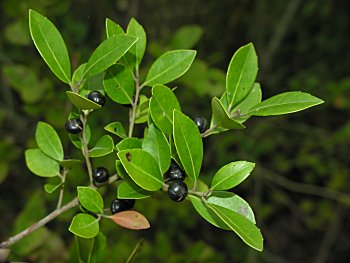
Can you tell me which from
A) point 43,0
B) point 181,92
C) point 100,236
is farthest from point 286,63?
point 100,236

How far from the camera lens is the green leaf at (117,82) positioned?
800mm

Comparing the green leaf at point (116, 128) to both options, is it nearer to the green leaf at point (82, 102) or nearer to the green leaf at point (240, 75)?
the green leaf at point (82, 102)

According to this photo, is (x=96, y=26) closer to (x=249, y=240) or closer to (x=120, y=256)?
(x=120, y=256)

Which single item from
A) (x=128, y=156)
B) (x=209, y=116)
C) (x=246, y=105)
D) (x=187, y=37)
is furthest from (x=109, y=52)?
(x=209, y=116)

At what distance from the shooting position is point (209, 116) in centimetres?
286

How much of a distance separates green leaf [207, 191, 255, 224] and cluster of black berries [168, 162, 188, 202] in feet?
0.17

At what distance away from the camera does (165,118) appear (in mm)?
750

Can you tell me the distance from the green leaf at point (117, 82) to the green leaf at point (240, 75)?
17 centimetres

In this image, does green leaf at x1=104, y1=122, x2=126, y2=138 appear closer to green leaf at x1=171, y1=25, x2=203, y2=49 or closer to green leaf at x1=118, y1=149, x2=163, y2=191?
green leaf at x1=118, y1=149, x2=163, y2=191

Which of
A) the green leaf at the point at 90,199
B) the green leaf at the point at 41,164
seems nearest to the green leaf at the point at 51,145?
the green leaf at the point at 41,164

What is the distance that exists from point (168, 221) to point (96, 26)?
1.23 metres

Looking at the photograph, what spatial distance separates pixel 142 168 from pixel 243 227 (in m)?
0.17

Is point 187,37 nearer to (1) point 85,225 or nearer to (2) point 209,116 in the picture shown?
(2) point 209,116

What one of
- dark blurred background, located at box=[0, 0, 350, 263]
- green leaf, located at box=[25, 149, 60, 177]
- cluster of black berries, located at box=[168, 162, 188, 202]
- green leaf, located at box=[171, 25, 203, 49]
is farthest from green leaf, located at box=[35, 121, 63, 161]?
green leaf, located at box=[171, 25, 203, 49]
